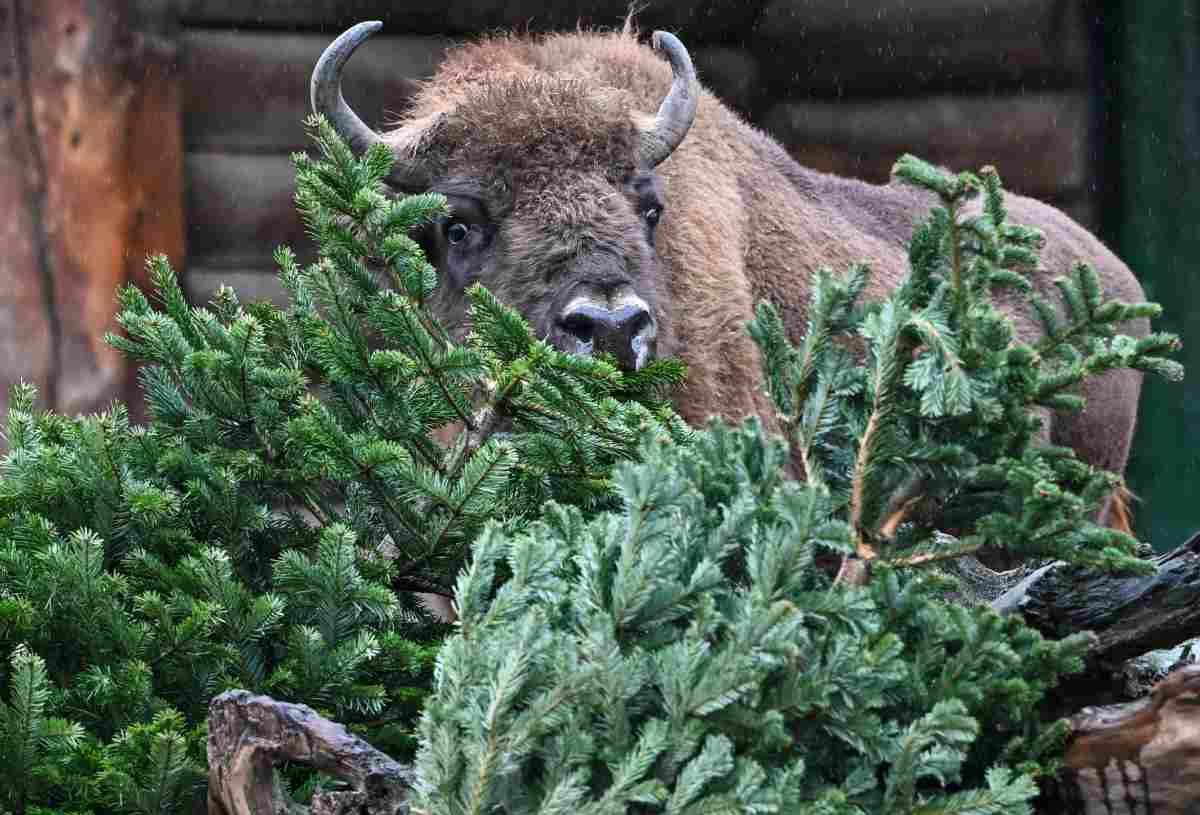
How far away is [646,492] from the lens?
1988 mm

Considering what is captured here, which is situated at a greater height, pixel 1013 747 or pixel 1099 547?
pixel 1099 547

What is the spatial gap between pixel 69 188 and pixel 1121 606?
6.54m

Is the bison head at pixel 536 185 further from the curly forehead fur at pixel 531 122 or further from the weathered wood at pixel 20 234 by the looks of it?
the weathered wood at pixel 20 234

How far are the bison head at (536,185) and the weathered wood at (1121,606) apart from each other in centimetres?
203

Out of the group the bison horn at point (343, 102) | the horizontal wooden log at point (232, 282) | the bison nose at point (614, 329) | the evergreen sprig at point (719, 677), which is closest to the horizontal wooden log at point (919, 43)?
the horizontal wooden log at point (232, 282)

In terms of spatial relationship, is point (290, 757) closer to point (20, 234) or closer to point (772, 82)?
point (20, 234)

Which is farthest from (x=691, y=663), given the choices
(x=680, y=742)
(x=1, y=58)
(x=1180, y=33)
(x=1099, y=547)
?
(x=1180, y=33)

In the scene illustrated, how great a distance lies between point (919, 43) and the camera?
9047 mm

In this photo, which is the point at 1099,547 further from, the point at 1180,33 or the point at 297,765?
the point at 1180,33

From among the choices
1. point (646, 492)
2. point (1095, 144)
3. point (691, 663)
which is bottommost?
point (1095, 144)

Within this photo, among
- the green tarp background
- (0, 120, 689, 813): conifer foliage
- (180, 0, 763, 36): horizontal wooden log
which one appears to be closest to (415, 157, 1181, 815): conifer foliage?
(0, 120, 689, 813): conifer foliage

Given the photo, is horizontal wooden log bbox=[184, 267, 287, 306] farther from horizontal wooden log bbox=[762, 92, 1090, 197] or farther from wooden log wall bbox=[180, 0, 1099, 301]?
horizontal wooden log bbox=[762, 92, 1090, 197]

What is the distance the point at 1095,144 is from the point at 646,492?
7707mm

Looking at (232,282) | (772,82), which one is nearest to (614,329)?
(232,282)
